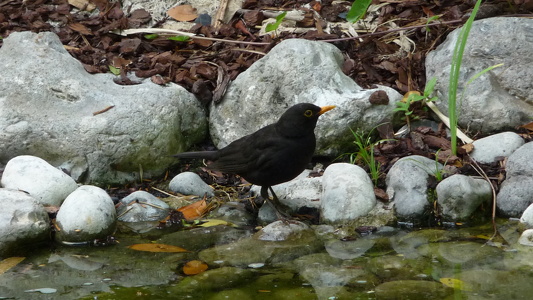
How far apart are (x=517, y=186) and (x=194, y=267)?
239cm

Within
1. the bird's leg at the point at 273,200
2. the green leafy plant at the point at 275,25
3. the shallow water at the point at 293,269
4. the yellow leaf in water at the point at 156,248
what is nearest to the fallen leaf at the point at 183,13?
the green leafy plant at the point at 275,25

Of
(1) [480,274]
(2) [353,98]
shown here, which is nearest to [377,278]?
(1) [480,274]

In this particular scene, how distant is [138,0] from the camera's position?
8219 mm

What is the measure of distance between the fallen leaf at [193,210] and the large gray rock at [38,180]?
0.86 meters

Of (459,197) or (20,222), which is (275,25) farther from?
(20,222)

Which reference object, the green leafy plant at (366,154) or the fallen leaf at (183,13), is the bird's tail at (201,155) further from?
the fallen leaf at (183,13)

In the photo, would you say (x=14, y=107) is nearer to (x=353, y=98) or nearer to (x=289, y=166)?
(x=289, y=166)

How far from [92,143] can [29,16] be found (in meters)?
2.70

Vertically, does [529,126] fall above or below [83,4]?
below

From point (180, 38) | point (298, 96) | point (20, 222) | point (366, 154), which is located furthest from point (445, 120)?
point (20, 222)

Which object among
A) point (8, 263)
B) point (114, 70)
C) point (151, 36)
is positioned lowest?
point (8, 263)

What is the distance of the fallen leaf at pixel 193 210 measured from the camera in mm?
5480

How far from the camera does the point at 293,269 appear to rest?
441cm

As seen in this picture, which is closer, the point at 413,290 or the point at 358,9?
the point at 413,290
